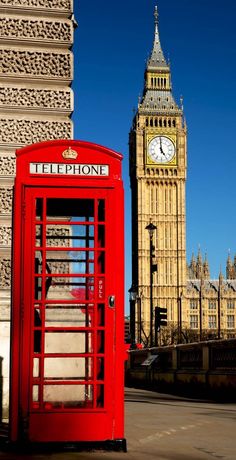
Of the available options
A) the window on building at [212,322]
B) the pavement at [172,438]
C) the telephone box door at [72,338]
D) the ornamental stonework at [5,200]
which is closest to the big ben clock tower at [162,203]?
the window on building at [212,322]

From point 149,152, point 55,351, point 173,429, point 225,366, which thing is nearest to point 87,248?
point 55,351

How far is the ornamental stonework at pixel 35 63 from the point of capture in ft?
34.1

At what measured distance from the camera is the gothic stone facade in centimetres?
1028

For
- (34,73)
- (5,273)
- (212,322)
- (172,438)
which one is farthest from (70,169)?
(212,322)

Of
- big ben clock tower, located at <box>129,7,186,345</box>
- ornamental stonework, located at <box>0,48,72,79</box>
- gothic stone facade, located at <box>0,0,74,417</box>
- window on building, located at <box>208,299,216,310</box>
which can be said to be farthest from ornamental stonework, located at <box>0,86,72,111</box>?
window on building, located at <box>208,299,216,310</box>

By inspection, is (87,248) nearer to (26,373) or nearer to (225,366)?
(26,373)

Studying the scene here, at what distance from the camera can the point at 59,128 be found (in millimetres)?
10266

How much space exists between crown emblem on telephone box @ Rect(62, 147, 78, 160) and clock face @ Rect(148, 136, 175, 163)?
98187mm

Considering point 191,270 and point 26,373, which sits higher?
point 191,270

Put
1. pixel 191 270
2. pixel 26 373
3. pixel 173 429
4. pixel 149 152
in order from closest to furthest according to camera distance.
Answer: pixel 26 373
pixel 173 429
pixel 149 152
pixel 191 270

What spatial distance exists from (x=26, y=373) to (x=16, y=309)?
1.78 ft

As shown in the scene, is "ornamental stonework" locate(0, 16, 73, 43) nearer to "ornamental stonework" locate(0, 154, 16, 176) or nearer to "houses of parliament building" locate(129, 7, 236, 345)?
"ornamental stonework" locate(0, 154, 16, 176)

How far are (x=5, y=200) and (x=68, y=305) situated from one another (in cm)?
272

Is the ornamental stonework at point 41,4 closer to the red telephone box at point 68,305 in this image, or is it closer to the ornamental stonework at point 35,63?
the ornamental stonework at point 35,63
